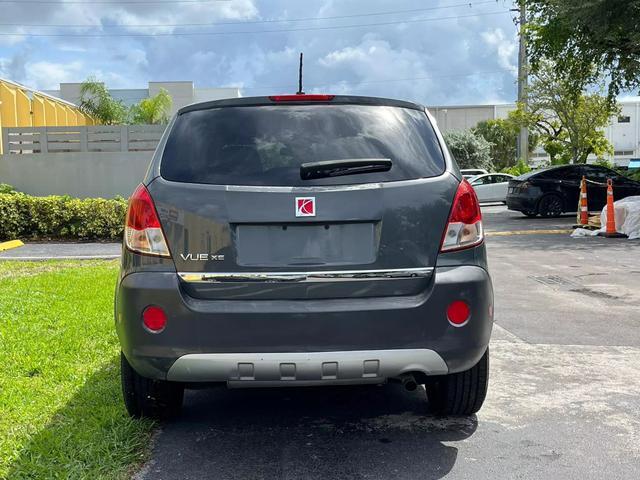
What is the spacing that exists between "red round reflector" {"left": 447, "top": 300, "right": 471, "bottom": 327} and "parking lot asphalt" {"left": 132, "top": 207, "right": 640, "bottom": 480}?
693mm

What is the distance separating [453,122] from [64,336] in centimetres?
6678

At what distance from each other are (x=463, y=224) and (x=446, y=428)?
1.19 meters

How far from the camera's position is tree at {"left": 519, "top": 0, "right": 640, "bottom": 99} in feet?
51.2

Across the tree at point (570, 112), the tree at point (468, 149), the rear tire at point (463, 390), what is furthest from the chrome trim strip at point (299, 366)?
the tree at point (468, 149)

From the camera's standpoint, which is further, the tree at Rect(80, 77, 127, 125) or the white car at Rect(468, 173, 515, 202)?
the tree at Rect(80, 77, 127, 125)

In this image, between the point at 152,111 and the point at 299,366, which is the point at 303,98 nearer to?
the point at 299,366

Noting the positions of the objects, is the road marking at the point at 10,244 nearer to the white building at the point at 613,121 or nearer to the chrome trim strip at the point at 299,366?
the chrome trim strip at the point at 299,366

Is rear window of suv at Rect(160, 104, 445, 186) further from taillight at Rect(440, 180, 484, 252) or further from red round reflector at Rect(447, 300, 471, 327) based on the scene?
red round reflector at Rect(447, 300, 471, 327)

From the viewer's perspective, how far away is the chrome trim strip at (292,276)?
3.06 metres

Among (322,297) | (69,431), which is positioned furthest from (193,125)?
(69,431)

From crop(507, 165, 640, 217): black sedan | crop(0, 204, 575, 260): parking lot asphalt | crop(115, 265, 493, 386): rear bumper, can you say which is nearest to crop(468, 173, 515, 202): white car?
crop(507, 165, 640, 217): black sedan

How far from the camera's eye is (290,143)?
3.34 m

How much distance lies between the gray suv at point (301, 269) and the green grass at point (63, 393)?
52 cm

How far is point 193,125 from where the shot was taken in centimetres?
348
